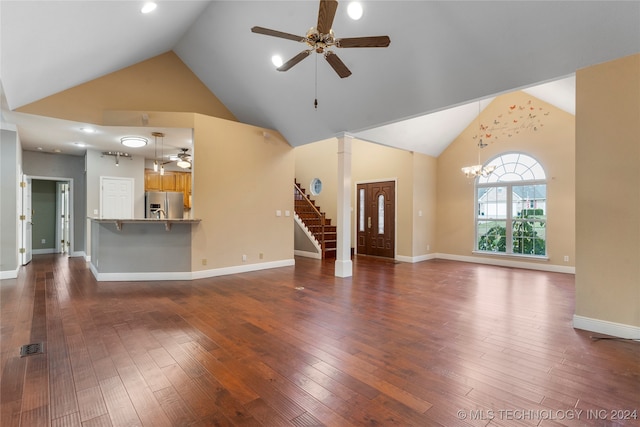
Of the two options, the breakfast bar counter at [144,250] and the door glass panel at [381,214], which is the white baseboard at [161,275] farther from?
the door glass panel at [381,214]

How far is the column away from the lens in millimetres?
5852

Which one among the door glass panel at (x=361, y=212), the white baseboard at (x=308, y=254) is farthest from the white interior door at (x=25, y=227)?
the door glass panel at (x=361, y=212)

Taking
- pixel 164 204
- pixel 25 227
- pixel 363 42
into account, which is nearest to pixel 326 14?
pixel 363 42

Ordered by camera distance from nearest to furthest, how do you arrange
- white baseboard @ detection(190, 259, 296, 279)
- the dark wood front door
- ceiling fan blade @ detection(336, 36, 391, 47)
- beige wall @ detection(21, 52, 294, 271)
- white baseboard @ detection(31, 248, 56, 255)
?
ceiling fan blade @ detection(336, 36, 391, 47)
beige wall @ detection(21, 52, 294, 271)
white baseboard @ detection(190, 259, 296, 279)
the dark wood front door
white baseboard @ detection(31, 248, 56, 255)

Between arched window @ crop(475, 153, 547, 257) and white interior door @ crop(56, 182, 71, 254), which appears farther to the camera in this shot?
white interior door @ crop(56, 182, 71, 254)

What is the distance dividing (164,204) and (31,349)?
622 cm

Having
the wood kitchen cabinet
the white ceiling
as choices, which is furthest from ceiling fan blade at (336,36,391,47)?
the wood kitchen cabinet

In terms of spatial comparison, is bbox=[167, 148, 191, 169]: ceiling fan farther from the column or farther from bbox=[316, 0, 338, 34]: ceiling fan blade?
bbox=[316, 0, 338, 34]: ceiling fan blade

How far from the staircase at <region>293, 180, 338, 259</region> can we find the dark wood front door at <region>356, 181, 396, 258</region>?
890 mm

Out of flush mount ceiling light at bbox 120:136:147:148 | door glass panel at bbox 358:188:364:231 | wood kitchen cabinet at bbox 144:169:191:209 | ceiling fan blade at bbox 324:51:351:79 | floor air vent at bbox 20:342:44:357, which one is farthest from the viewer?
door glass panel at bbox 358:188:364:231

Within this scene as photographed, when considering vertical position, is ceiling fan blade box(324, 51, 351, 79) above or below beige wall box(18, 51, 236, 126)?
below

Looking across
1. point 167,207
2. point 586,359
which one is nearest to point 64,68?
point 167,207

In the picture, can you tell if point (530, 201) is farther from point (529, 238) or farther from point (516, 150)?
point (516, 150)

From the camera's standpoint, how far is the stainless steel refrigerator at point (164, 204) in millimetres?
8172
